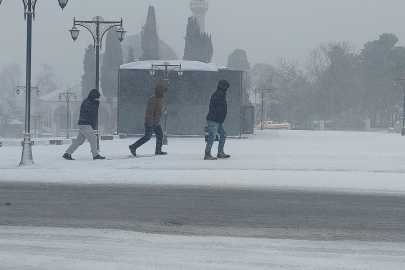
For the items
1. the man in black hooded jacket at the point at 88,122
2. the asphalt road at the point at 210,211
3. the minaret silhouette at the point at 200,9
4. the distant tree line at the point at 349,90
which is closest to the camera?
the asphalt road at the point at 210,211

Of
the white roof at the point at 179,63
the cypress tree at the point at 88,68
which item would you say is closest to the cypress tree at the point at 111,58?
the cypress tree at the point at 88,68

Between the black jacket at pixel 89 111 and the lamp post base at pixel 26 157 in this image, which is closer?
the lamp post base at pixel 26 157

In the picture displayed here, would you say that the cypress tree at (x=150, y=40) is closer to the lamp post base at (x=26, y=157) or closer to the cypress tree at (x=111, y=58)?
the cypress tree at (x=111, y=58)

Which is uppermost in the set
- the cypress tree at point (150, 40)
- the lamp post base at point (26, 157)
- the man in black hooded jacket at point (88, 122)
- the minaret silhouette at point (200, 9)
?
the minaret silhouette at point (200, 9)

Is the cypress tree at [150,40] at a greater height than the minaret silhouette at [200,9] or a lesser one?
lesser

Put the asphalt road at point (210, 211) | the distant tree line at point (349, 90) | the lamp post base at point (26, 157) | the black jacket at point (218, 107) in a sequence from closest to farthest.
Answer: the asphalt road at point (210, 211), the lamp post base at point (26, 157), the black jacket at point (218, 107), the distant tree line at point (349, 90)

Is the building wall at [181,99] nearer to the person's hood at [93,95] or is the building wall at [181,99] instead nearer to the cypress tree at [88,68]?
the person's hood at [93,95]

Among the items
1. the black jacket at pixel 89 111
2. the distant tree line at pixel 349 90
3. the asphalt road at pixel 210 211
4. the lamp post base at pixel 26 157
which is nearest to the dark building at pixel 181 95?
the black jacket at pixel 89 111

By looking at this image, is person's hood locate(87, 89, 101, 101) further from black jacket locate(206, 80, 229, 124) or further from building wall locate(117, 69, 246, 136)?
building wall locate(117, 69, 246, 136)

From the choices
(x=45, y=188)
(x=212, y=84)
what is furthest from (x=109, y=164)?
(x=212, y=84)

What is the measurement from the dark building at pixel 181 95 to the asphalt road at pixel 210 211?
22.6 metres

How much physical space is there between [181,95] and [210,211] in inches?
1002

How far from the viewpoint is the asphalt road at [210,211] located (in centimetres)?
549

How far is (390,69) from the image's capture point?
228ft
